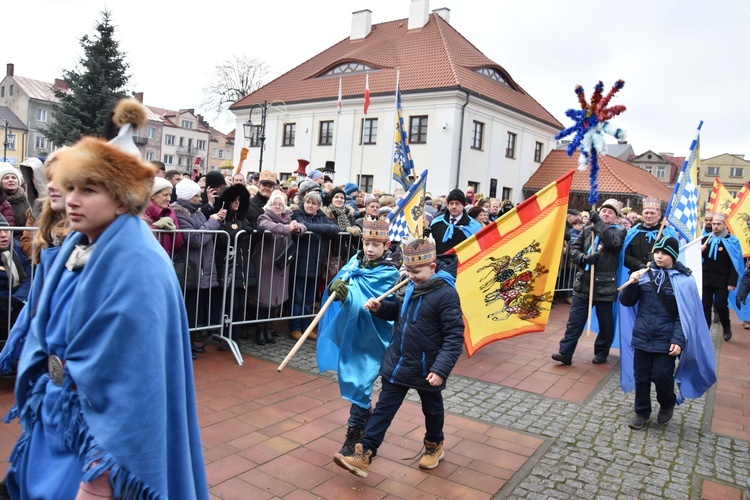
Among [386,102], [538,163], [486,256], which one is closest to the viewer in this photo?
[486,256]

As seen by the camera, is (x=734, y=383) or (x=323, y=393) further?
(x=734, y=383)

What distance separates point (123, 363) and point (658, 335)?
15.5 ft

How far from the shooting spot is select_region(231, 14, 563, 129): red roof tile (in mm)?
31203

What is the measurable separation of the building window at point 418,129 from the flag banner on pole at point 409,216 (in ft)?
80.8

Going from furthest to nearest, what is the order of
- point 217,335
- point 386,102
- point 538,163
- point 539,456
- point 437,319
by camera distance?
1. point 538,163
2. point 386,102
3. point 217,335
4. point 539,456
5. point 437,319

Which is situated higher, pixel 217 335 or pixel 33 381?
pixel 33 381

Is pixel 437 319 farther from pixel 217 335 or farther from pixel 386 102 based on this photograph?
pixel 386 102

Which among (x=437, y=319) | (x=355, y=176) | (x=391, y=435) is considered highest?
(x=355, y=176)

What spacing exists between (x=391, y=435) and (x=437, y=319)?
127 cm

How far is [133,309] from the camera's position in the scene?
185 centimetres

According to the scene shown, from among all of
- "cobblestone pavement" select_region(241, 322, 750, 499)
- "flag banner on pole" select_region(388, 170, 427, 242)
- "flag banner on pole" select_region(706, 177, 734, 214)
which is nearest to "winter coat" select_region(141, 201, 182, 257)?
"cobblestone pavement" select_region(241, 322, 750, 499)

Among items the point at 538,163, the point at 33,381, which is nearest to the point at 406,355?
the point at 33,381

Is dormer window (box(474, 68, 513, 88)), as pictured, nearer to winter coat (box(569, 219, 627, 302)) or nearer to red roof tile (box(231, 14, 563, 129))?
red roof tile (box(231, 14, 563, 129))

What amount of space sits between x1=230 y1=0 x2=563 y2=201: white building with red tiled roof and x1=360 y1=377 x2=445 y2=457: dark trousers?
24988mm
